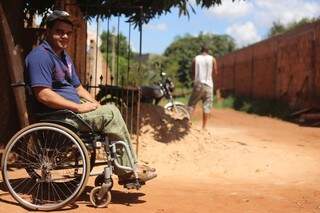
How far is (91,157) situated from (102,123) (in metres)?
0.57

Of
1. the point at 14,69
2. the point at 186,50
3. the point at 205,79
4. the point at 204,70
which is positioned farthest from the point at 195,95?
the point at 186,50

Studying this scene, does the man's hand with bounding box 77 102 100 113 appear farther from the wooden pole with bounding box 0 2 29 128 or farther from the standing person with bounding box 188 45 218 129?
the standing person with bounding box 188 45 218 129

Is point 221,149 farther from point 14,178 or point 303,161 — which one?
point 14,178

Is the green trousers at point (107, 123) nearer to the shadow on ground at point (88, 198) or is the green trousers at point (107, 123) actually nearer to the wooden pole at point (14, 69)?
the shadow on ground at point (88, 198)

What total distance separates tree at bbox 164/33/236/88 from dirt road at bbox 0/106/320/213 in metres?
28.7

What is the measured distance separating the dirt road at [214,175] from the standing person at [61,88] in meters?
0.52

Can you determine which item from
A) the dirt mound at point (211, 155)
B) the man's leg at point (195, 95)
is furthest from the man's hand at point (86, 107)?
the man's leg at point (195, 95)

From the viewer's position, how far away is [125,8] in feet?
26.0

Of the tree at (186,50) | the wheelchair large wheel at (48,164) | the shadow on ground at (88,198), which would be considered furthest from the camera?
the tree at (186,50)

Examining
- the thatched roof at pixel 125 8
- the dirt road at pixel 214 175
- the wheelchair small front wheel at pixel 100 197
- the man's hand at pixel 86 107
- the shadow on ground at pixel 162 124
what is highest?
the thatched roof at pixel 125 8

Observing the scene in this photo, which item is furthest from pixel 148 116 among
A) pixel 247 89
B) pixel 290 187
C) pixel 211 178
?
pixel 247 89

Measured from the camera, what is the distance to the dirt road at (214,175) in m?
5.36

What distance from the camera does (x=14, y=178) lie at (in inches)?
227

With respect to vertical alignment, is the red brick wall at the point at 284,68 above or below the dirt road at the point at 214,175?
above
